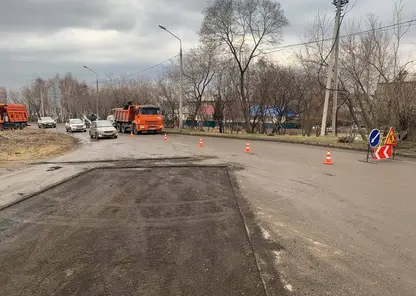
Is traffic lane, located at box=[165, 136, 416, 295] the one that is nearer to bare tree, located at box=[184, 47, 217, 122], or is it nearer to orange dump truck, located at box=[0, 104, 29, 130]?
bare tree, located at box=[184, 47, 217, 122]

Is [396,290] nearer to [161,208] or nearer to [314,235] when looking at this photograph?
[314,235]

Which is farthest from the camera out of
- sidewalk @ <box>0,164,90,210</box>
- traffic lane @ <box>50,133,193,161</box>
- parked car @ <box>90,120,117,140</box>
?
parked car @ <box>90,120,117,140</box>

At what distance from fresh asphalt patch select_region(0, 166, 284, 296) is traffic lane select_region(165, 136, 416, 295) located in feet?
1.79

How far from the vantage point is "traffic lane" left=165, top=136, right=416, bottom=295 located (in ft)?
12.6

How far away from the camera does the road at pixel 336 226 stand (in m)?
3.78

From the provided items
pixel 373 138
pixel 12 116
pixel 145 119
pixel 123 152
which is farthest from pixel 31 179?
pixel 12 116

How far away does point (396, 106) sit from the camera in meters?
17.1

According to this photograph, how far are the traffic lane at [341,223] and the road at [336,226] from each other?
11 mm

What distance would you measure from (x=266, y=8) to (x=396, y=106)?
1807cm

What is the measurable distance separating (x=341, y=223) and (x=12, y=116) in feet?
149

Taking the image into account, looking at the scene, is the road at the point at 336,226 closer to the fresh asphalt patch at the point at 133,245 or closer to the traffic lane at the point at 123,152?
the fresh asphalt patch at the point at 133,245

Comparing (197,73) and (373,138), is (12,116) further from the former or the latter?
(373,138)

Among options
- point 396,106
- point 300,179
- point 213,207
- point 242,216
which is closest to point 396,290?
point 242,216

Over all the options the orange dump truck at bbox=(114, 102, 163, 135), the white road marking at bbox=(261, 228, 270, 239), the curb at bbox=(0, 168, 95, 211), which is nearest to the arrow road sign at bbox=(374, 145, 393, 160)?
the white road marking at bbox=(261, 228, 270, 239)
